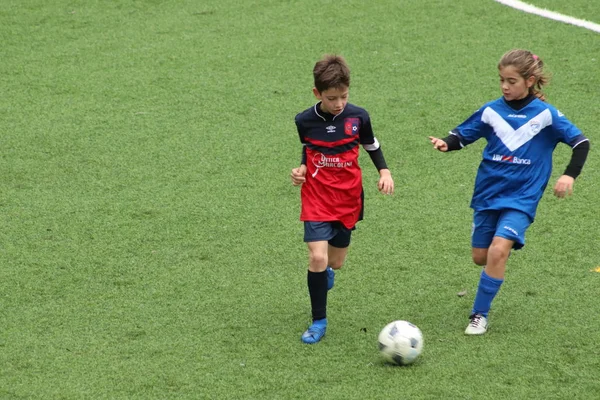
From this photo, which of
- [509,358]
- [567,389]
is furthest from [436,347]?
[567,389]

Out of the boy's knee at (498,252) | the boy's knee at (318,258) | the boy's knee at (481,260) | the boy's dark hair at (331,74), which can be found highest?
the boy's dark hair at (331,74)

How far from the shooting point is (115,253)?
6660 mm

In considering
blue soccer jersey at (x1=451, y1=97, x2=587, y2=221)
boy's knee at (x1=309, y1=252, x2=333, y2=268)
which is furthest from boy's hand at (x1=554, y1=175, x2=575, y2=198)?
boy's knee at (x1=309, y1=252, x2=333, y2=268)

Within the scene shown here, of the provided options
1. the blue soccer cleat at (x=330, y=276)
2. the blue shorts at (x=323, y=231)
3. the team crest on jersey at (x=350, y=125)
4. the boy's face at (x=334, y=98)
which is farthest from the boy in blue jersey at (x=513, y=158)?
the blue soccer cleat at (x=330, y=276)

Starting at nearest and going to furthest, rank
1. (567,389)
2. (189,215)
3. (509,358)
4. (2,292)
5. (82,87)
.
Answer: (567,389)
(509,358)
(2,292)
(189,215)
(82,87)

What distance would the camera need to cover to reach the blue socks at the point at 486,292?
5.50 meters

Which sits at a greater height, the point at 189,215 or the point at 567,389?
the point at 567,389

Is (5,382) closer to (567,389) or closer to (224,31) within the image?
(567,389)

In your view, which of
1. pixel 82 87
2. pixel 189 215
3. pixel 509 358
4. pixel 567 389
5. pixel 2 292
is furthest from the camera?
pixel 82 87

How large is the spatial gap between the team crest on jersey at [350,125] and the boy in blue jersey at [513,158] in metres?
0.47

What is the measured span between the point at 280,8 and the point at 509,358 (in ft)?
22.7

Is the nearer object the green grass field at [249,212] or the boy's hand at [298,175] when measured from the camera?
the green grass field at [249,212]

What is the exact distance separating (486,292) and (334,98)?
135 cm

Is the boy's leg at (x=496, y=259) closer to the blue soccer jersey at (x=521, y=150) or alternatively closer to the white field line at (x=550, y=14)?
the blue soccer jersey at (x=521, y=150)
